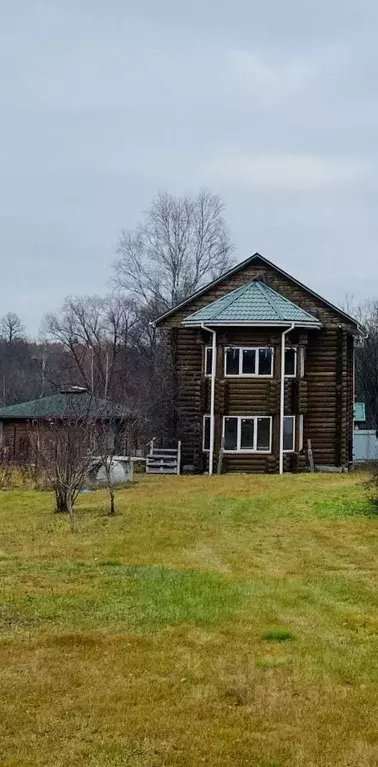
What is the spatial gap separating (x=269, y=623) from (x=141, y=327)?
45.8 m

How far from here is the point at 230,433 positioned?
28.6m

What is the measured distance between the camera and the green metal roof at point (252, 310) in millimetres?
28016

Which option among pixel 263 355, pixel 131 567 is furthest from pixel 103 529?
pixel 263 355

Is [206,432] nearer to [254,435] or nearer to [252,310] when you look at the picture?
[254,435]

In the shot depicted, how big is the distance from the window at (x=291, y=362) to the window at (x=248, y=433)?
180cm

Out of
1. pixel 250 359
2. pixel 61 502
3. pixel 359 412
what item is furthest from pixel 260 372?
pixel 359 412

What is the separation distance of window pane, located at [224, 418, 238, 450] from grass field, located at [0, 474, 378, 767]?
1380 cm

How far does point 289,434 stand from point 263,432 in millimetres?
985

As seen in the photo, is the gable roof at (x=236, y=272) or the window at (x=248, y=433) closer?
the window at (x=248, y=433)

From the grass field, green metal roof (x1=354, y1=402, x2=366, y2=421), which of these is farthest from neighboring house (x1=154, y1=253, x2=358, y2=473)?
green metal roof (x1=354, y1=402, x2=366, y2=421)

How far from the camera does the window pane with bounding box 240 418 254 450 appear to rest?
93.4 ft

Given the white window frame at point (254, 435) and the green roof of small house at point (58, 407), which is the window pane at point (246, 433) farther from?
the green roof of small house at point (58, 407)

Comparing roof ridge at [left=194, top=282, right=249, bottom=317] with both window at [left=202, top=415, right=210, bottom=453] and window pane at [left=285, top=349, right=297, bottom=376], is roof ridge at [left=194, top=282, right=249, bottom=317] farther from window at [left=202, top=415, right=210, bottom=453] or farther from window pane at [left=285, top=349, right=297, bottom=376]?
window at [left=202, top=415, right=210, bottom=453]

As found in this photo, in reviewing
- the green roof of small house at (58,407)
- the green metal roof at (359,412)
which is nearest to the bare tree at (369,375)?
the green metal roof at (359,412)
